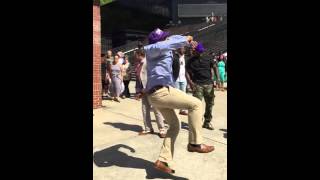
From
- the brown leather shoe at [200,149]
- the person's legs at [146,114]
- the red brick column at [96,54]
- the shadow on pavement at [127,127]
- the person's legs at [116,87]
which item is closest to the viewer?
the brown leather shoe at [200,149]

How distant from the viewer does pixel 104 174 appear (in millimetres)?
4398

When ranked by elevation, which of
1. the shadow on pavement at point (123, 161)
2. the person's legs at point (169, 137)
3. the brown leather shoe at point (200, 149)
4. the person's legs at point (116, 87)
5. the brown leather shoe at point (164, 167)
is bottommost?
the shadow on pavement at point (123, 161)

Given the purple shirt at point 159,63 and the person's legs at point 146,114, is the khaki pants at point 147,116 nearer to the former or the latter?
the person's legs at point 146,114

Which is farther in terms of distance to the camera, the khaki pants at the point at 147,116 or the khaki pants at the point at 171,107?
the khaki pants at the point at 147,116

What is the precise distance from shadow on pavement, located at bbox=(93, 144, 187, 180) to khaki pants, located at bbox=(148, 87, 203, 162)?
244mm

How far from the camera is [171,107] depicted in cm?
425

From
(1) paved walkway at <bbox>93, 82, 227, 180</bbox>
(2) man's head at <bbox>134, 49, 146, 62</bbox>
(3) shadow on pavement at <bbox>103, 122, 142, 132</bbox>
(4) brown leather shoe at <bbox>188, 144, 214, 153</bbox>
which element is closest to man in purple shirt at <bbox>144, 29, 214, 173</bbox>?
(1) paved walkway at <bbox>93, 82, 227, 180</bbox>

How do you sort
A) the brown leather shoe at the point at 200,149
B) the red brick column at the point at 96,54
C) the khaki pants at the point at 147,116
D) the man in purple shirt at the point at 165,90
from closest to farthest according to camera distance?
the man in purple shirt at the point at 165,90 < the brown leather shoe at the point at 200,149 < the khaki pants at the point at 147,116 < the red brick column at the point at 96,54

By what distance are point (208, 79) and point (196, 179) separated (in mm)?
2746

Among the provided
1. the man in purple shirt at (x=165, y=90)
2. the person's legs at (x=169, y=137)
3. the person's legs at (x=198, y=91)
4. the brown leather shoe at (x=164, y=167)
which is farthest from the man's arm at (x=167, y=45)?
the person's legs at (x=198, y=91)

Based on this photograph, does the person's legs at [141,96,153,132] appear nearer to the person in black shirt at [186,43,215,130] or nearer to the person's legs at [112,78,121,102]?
the person in black shirt at [186,43,215,130]

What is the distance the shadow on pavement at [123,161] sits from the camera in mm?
4387

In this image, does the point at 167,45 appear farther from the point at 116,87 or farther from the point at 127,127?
the point at 116,87
